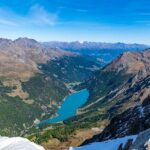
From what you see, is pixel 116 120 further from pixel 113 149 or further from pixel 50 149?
pixel 113 149

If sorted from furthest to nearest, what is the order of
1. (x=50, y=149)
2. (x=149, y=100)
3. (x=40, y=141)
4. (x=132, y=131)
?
(x=40, y=141), (x=50, y=149), (x=149, y=100), (x=132, y=131)

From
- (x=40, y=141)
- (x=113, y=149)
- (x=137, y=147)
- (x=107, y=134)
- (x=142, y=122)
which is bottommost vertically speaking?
(x=40, y=141)

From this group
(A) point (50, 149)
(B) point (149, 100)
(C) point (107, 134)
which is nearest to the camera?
(C) point (107, 134)

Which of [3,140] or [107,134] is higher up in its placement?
[3,140]

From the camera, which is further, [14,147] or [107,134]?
[107,134]

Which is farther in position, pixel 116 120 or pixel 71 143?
pixel 71 143

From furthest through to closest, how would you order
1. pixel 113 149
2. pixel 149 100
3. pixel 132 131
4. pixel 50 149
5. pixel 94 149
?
pixel 50 149, pixel 149 100, pixel 132 131, pixel 94 149, pixel 113 149

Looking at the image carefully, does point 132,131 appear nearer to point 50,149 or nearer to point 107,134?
point 107,134

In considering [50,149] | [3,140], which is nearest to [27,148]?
[3,140]

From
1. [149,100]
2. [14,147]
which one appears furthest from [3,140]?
[149,100]
